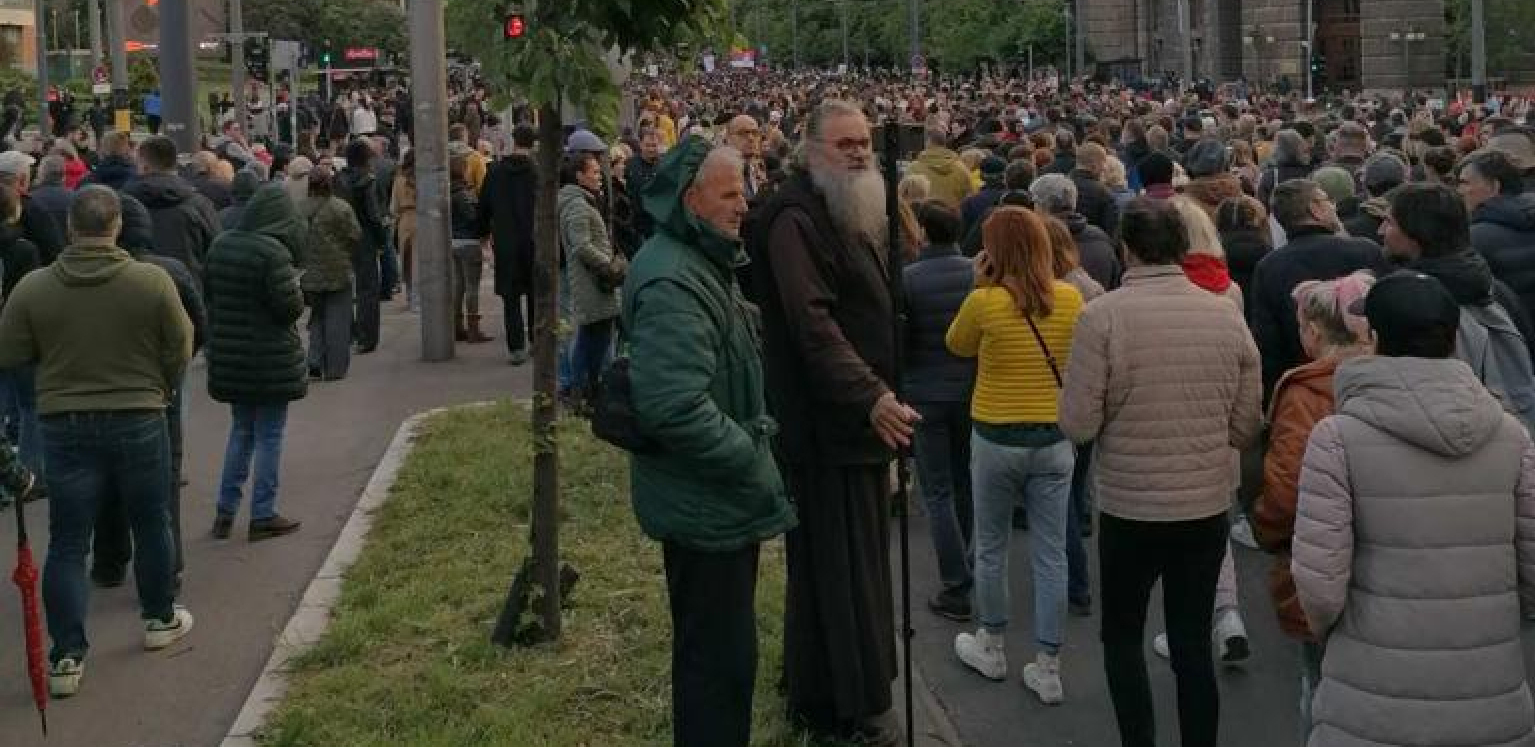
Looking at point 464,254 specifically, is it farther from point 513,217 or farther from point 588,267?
point 588,267

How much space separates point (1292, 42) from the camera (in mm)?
60125

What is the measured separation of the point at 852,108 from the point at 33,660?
338 centimetres

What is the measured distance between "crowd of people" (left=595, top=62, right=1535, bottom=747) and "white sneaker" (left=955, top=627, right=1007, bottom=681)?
0.5 inches

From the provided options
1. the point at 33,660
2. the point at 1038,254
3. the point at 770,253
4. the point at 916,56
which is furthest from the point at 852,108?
the point at 916,56

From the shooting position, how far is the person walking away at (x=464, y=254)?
16203 millimetres

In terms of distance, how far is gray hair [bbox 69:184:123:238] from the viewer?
745cm

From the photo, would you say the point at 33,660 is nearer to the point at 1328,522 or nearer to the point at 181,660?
the point at 181,660

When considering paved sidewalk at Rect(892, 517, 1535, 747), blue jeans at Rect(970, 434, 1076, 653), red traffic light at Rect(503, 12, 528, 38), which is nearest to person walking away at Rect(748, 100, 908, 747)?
paved sidewalk at Rect(892, 517, 1535, 747)

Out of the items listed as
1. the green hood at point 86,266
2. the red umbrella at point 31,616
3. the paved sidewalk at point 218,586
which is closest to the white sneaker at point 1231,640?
the paved sidewalk at point 218,586

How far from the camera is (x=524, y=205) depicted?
583 inches

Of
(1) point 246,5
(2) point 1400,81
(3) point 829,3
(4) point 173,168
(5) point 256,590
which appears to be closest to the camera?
(5) point 256,590

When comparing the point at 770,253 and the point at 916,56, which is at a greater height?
the point at 916,56

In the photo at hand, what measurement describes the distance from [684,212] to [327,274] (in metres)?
9.95

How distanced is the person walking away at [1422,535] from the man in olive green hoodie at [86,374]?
16.1 ft
